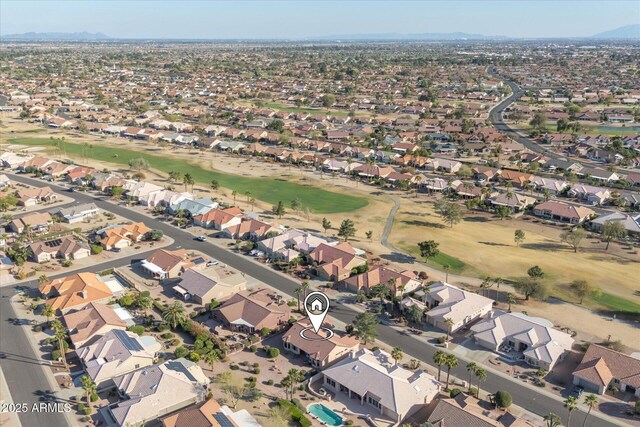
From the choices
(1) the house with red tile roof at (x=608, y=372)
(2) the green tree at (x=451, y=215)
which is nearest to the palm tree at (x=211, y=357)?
(1) the house with red tile roof at (x=608, y=372)

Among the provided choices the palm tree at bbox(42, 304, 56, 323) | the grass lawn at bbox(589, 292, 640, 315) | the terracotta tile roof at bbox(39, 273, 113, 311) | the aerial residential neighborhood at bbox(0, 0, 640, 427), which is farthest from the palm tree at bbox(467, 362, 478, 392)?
the palm tree at bbox(42, 304, 56, 323)

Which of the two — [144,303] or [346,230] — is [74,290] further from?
[346,230]

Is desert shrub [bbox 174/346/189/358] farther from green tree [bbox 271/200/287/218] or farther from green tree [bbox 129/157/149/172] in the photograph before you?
green tree [bbox 129/157/149/172]

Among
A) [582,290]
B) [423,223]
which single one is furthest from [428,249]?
[582,290]

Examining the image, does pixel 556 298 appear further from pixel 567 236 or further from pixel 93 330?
pixel 93 330

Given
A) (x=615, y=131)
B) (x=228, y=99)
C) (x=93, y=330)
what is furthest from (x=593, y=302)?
(x=228, y=99)

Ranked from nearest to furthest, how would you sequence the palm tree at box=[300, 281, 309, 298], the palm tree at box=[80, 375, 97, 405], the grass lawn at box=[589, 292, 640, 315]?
the palm tree at box=[80, 375, 97, 405], the palm tree at box=[300, 281, 309, 298], the grass lawn at box=[589, 292, 640, 315]
